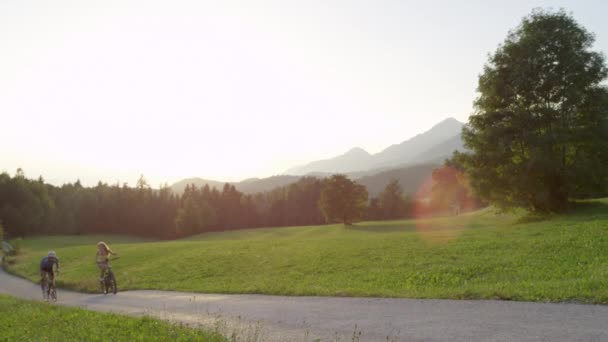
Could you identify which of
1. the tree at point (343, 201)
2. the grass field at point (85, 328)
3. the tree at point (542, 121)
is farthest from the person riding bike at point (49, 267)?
the tree at point (343, 201)

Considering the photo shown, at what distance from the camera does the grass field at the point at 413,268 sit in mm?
15741

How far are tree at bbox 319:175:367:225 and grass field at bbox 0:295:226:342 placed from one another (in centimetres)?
6122

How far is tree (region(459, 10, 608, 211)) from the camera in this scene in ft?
117

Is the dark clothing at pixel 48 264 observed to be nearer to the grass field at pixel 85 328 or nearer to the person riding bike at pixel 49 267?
the person riding bike at pixel 49 267

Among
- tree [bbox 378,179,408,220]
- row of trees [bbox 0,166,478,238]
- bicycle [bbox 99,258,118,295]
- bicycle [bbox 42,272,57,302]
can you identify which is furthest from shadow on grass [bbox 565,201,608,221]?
tree [bbox 378,179,408,220]

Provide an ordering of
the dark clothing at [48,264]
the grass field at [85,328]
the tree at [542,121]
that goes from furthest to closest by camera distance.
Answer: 1. the tree at [542,121]
2. the dark clothing at [48,264]
3. the grass field at [85,328]

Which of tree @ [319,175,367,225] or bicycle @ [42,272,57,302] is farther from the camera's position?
tree @ [319,175,367,225]

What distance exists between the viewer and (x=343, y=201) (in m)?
76.8

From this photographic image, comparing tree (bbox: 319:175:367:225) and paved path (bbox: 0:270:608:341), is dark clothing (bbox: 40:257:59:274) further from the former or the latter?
tree (bbox: 319:175:367:225)

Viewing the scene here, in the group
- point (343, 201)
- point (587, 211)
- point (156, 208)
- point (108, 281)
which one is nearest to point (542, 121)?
point (587, 211)

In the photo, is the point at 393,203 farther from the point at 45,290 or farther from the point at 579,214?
the point at 45,290

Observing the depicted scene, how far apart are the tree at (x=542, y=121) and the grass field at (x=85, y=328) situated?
1265 inches

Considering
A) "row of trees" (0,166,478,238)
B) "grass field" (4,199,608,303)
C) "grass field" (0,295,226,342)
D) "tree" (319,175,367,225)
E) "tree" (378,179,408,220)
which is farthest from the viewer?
"tree" (378,179,408,220)

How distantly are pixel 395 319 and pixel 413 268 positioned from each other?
1072 centimetres
